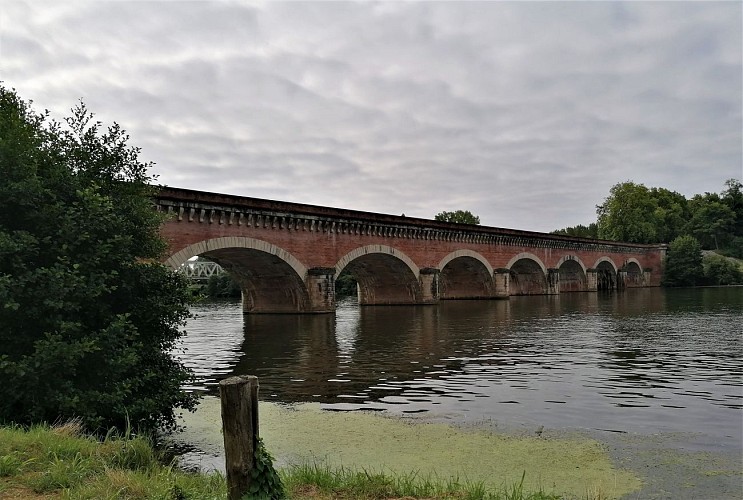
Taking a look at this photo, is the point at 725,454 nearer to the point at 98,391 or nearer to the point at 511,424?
the point at 511,424

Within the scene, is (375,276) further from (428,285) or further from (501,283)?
(501,283)

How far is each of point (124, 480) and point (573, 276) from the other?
69.6 metres

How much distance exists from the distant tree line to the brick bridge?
2900 cm

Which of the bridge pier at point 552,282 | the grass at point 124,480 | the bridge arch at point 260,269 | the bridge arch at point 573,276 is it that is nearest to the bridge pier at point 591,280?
the bridge arch at point 573,276

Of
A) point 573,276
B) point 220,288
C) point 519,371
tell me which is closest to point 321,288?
point 519,371

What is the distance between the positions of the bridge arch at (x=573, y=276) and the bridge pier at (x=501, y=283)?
17.7 metres

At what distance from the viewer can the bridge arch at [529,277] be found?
193 ft

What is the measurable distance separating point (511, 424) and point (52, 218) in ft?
25.2

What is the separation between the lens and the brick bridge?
2764 centimetres

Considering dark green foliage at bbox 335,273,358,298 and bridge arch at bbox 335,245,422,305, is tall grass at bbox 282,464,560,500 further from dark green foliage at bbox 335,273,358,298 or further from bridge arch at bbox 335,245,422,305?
dark green foliage at bbox 335,273,358,298

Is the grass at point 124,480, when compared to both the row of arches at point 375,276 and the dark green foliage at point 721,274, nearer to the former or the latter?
the row of arches at point 375,276

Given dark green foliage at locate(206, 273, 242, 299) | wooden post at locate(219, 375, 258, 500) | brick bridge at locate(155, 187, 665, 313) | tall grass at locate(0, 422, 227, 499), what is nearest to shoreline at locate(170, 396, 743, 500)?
tall grass at locate(0, 422, 227, 499)

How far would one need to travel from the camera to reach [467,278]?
5375 centimetres

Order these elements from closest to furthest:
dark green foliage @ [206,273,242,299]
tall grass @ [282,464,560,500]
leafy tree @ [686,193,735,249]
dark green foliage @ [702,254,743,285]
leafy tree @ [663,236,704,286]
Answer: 1. tall grass @ [282,464,560,500]
2. dark green foliage @ [702,254,743,285]
3. dark green foliage @ [206,273,242,299]
4. leafy tree @ [663,236,704,286]
5. leafy tree @ [686,193,735,249]
